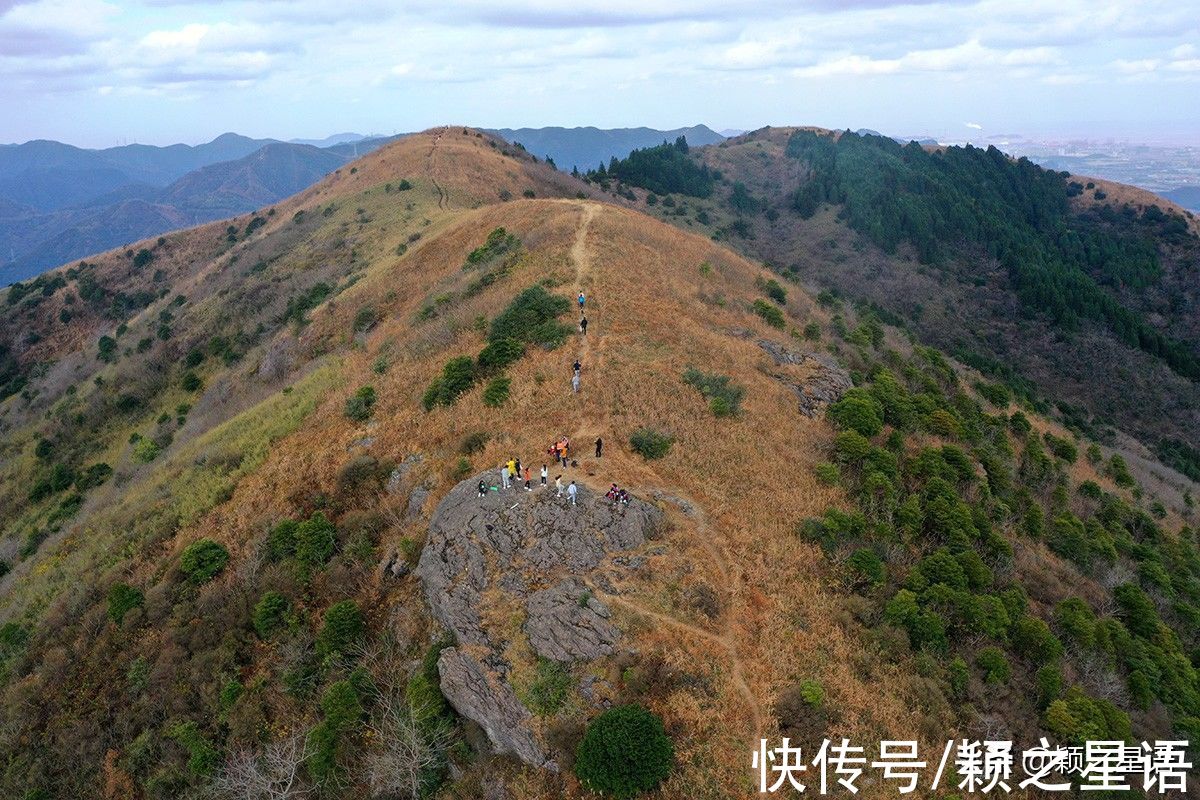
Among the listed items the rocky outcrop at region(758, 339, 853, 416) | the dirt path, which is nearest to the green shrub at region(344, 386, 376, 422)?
the rocky outcrop at region(758, 339, 853, 416)

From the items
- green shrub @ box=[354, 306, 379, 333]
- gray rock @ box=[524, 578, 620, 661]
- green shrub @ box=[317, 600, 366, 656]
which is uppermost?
green shrub @ box=[354, 306, 379, 333]

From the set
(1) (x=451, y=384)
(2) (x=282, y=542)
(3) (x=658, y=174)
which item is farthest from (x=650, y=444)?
(3) (x=658, y=174)

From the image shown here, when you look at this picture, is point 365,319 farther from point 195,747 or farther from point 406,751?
point 406,751

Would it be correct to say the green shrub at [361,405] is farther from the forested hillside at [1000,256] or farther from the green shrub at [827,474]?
the forested hillside at [1000,256]

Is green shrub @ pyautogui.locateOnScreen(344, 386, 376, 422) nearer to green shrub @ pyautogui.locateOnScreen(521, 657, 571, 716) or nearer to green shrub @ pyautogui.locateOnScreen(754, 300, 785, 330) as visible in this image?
green shrub @ pyautogui.locateOnScreen(521, 657, 571, 716)

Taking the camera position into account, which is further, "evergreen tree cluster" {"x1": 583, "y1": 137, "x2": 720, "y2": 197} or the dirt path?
"evergreen tree cluster" {"x1": 583, "y1": 137, "x2": 720, "y2": 197}

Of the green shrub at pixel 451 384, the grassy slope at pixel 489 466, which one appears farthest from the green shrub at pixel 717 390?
the green shrub at pixel 451 384

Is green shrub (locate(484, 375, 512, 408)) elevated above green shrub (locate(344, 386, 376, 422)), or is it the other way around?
green shrub (locate(484, 375, 512, 408))
